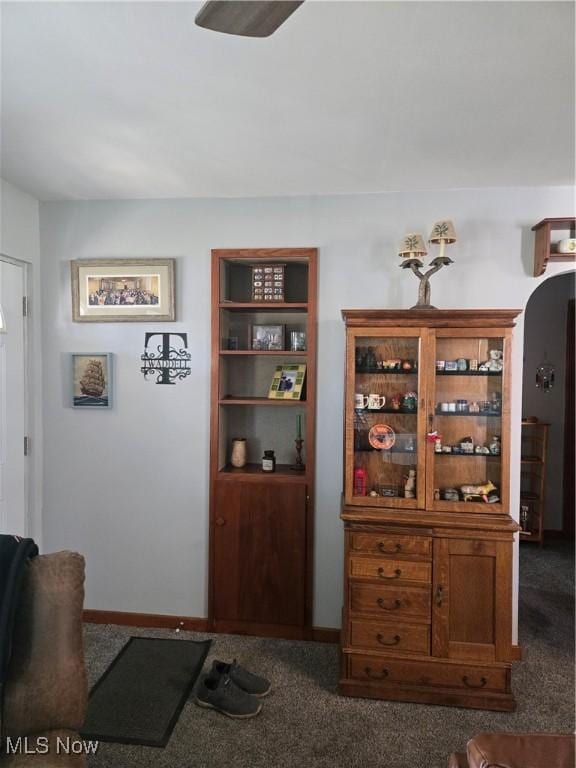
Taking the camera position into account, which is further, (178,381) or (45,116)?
(178,381)

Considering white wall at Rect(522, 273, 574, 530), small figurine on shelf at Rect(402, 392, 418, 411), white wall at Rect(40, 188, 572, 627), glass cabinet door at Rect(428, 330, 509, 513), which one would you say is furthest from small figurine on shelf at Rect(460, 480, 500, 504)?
white wall at Rect(522, 273, 574, 530)

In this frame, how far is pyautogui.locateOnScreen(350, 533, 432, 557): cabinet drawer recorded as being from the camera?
2486mm

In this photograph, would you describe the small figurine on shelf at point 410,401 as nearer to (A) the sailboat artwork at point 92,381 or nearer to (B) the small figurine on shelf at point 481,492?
(B) the small figurine on shelf at point 481,492

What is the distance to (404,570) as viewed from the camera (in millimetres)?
2492

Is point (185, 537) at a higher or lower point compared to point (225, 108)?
lower

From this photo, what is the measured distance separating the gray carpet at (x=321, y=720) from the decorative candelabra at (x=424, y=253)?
6.48 feet

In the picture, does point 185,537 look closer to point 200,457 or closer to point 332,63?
point 200,457

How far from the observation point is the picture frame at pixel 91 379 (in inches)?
124

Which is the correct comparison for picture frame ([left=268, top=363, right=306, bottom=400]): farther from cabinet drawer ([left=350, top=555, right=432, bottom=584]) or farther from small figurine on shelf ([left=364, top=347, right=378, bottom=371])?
cabinet drawer ([left=350, top=555, right=432, bottom=584])

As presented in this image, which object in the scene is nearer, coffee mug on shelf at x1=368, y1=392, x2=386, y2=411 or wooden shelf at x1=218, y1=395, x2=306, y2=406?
coffee mug on shelf at x1=368, y1=392, x2=386, y2=411

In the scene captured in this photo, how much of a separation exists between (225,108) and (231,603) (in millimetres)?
2626

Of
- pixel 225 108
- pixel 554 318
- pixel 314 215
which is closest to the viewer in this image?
pixel 225 108

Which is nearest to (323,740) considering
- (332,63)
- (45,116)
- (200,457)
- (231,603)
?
(231,603)

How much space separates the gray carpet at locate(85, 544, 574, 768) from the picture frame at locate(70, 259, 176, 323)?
6.30 feet
